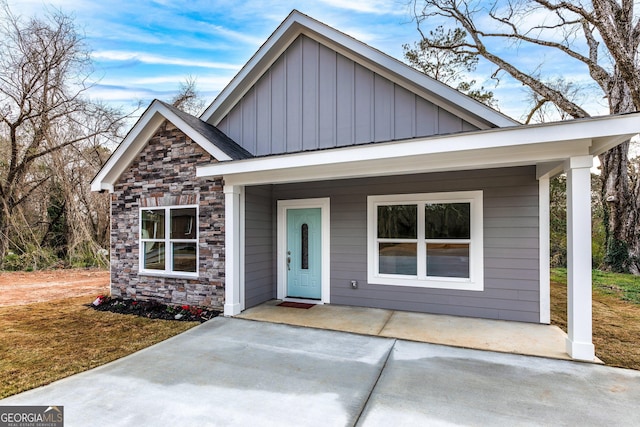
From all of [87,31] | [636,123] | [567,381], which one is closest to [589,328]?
[567,381]

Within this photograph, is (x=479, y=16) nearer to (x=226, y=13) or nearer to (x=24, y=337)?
(x=226, y=13)

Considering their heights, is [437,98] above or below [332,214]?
above

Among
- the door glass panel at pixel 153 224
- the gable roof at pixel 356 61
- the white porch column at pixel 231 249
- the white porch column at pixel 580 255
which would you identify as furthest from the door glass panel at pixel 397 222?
the door glass panel at pixel 153 224

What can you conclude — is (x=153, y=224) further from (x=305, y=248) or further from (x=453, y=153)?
(x=453, y=153)

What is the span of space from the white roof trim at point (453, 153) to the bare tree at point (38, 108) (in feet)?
32.7

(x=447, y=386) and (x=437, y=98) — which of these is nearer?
(x=447, y=386)

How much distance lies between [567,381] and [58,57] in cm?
1631

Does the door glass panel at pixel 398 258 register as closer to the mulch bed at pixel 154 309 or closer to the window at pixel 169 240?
the mulch bed at pixel 154 309

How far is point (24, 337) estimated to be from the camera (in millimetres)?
4980

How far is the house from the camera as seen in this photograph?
5.50m

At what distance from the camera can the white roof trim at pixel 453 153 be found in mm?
3682

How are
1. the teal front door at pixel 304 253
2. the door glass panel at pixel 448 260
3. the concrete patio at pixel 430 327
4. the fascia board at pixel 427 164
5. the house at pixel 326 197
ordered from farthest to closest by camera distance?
1. the teal front door at pixel 304 253
2. the door glass panel at pixel 448 260
3. the house at pixel 326 197
4. the concrete patio at pixel 430 327
5. the fascia board at pixel 427 164

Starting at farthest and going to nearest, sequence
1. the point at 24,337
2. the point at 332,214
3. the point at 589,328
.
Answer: the point at 332,214
the point at 24,337
the point at 589,328

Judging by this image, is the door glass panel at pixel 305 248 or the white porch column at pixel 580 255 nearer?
the white porch column at pixel 580 255
